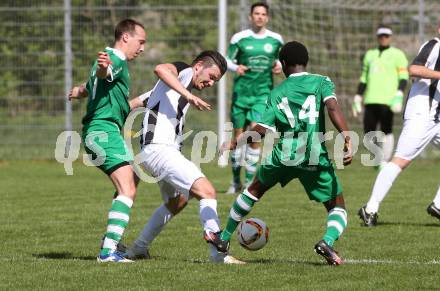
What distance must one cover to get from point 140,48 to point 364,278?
269 centimetres

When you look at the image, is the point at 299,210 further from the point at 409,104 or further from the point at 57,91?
the point at 57,91

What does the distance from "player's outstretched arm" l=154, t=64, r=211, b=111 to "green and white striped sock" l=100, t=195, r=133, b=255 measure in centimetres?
103

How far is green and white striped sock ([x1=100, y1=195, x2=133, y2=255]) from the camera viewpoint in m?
8.15

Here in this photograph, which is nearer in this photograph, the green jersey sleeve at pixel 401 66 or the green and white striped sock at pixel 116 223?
the green and white striped sock at pixel 116 223

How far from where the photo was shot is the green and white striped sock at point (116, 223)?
8.15m

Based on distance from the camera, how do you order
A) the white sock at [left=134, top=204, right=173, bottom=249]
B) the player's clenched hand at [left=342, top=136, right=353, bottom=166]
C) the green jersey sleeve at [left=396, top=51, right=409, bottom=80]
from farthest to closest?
the green jersey sleeve at [left=396, top=51, right=409, bottom=80]
the white sock at [left=134, top=204, right=173, bottom=249]
the player's clenched hand at [left=342, top=136, right=353, bottom=166]

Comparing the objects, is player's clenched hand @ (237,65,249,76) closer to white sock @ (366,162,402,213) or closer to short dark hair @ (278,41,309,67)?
white sock @ (366,162,402,213)

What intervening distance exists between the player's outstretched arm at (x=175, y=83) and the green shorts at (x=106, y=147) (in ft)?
2.23

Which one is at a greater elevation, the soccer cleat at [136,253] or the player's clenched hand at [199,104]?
the player's clenched hand at [199,104]

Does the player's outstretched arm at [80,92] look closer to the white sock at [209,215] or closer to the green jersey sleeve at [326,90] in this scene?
the white sock at [209,215]

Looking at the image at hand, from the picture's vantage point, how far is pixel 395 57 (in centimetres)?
1705

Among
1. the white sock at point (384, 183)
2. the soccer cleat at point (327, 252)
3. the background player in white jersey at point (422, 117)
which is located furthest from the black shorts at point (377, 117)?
the soccer cleat at point (327, 252)

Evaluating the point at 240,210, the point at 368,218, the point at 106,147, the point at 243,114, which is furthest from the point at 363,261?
the point at 243,114

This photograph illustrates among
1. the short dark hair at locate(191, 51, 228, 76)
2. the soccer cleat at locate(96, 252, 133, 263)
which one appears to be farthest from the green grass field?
the short dark hair at locate(191, 51, 228, 76)
